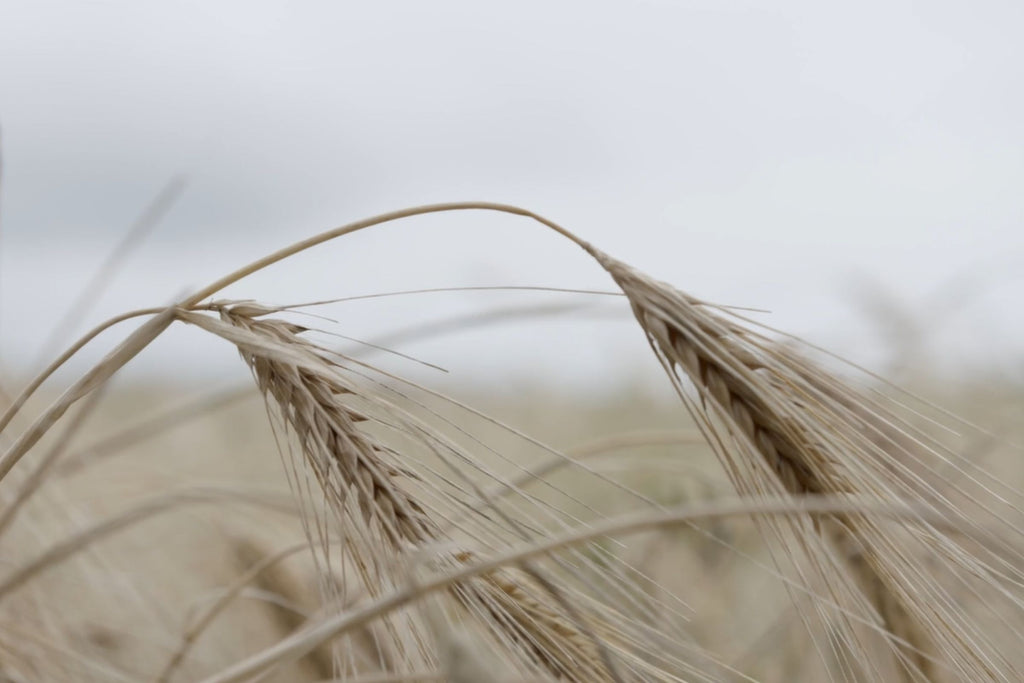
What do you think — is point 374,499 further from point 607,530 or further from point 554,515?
point 607,530

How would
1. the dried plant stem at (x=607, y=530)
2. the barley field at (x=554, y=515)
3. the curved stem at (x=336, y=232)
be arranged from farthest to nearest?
the curved stem at (x=336, y=232)
the barley field at (x=554, y=515)
the dried plant stem at (x=607, y=530)

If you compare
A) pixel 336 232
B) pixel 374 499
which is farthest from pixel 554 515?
pixel 336 232

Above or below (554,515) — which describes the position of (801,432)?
above

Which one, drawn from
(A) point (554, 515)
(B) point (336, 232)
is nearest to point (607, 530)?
(A) point (554, 515)

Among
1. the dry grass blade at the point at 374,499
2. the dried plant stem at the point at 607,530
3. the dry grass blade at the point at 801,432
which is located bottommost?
the dry grass blade at the point at 374,499

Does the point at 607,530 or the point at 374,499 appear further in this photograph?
the point at 374,499

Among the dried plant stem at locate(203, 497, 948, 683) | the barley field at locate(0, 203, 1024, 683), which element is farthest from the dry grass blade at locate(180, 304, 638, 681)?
the dried plant stem at locate(203, 497, 948, 683)

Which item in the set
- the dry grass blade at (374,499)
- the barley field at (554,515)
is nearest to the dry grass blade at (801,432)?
the barley field at (554,515)

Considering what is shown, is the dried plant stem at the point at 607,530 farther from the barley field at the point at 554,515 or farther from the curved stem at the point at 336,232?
the curved stem at the point at 336,232

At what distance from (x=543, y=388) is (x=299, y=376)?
3.31 m

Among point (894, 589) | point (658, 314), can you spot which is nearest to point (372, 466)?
point (658, 314)

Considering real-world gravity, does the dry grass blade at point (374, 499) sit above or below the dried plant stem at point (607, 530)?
below

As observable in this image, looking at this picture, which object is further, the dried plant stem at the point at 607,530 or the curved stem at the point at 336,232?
the curved stem at the point at 336,232

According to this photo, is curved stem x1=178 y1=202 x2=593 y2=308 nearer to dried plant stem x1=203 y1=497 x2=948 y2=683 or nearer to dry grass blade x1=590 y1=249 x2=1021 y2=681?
dry grass blade x1=590 y1=249 x2=1021 y2=681
